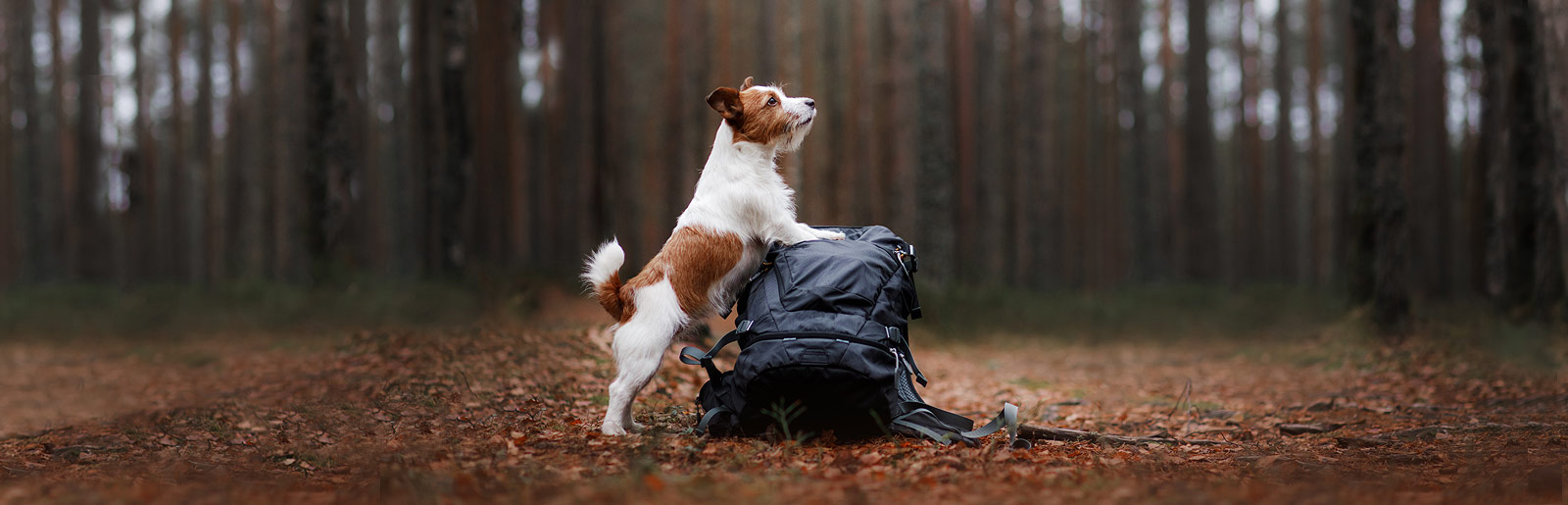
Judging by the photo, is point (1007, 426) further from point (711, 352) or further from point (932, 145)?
point (932, 145)

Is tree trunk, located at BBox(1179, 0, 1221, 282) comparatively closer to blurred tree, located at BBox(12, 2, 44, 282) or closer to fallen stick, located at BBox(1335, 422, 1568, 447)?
fallen stick, located at BBox(1335, 422, 1568, 447)

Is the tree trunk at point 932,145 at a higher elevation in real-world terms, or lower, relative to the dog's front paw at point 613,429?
higher

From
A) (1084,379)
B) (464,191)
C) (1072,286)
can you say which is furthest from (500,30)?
(1072,286)

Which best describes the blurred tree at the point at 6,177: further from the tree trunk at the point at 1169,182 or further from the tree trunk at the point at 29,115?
the tree trunk at the point at 1169,182

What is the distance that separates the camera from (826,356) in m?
4.14

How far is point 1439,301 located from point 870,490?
1431 cm

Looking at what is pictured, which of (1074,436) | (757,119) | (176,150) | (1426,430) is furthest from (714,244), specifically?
(176,150)

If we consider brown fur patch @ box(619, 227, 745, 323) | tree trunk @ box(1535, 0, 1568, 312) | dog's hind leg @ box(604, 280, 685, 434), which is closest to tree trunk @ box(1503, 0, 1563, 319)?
tree trunk @ box(1535, 0, 1568, 312)

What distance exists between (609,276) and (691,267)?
0.42 meters

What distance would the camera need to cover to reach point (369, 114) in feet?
78.8

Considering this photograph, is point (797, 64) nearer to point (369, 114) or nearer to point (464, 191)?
point (369, 114)

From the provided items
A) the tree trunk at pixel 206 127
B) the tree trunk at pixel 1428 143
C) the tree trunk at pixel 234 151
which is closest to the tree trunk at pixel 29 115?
the tree trunk at pixel 206 127

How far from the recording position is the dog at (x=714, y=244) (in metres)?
4.46

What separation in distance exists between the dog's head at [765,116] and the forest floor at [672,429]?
1.57m
